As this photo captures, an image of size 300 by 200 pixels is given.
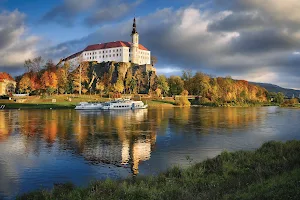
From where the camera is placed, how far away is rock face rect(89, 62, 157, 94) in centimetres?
13861

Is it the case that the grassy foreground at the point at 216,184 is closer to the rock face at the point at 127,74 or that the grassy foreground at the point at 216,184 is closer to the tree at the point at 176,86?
the tree at the point at 176,86

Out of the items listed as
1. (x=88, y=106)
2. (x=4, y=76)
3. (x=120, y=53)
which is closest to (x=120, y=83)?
(x=120, y=53)

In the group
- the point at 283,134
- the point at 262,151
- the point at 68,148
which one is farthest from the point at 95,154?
the point at 283,134

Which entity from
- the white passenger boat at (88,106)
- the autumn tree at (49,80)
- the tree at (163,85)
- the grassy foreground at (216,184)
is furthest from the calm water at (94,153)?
the tree at (163,85)

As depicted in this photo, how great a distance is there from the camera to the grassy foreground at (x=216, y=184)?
1084 centimetres

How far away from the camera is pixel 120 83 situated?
414 feet

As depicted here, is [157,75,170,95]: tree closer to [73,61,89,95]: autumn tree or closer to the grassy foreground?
[73,61,89,95]: autumn tree

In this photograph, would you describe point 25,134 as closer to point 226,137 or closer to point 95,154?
point 95,154

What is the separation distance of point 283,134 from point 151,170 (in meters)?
21.8

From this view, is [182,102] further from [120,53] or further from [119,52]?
[119,52]

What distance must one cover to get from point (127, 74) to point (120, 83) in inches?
654

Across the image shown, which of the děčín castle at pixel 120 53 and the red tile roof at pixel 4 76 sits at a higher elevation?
the děčín castle at pixel 120 53

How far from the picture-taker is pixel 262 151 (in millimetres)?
20500

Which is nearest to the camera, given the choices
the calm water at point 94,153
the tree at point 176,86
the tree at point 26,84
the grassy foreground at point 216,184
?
the grassy foreground at point 216,184
